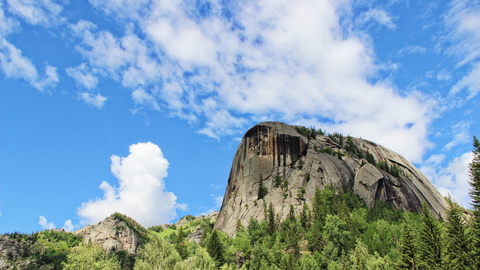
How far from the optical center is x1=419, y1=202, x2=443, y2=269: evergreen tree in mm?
36128

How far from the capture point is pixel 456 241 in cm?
3622

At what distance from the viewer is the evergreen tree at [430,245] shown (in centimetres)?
3613

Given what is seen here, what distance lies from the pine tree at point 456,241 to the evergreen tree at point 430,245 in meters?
1.06

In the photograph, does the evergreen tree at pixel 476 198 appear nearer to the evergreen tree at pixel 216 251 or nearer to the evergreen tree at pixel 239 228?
the evergreen tree at pixel 216 251

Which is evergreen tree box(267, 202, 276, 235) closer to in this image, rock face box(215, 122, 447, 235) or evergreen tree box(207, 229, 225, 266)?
rock face box(215, 122, 447, 235)

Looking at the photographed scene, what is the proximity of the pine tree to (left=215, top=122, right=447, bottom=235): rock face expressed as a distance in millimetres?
78679

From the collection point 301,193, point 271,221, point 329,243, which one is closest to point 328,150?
point 301,193

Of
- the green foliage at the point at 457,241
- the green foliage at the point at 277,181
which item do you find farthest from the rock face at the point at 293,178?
the green foliage at the point at 457,241

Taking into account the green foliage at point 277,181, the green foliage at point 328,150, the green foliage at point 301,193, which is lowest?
the green foliage at point 301,193

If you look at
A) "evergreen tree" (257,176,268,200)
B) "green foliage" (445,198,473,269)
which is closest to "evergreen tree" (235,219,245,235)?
"evergreen tree" (257,176,268,200)

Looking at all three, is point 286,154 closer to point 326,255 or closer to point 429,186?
point 326,255

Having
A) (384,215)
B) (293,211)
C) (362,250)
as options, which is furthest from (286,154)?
(362,250)

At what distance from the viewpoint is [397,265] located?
1639 inches

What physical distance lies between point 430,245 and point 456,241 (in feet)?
9.02
